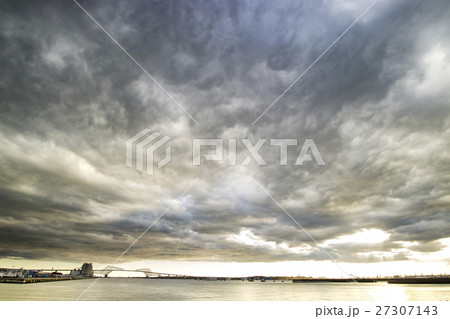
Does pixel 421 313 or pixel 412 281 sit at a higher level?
pixel 421 313

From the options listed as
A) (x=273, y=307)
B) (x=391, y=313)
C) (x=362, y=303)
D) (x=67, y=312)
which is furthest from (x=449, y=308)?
(x=67, y=312)

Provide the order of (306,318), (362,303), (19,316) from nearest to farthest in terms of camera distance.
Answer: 1. (19,316)
2. (306,318)
3. (362,303)

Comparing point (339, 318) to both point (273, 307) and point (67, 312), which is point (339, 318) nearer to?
point (273, 307)

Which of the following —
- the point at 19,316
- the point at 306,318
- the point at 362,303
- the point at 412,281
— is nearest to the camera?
the point at 19,316

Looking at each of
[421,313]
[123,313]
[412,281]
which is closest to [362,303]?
[421,313]

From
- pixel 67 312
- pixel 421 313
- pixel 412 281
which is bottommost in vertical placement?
pixel 412 281

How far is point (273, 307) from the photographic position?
8.52 metres

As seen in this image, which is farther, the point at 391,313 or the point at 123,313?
the point at 391,313

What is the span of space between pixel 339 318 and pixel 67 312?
9348mm

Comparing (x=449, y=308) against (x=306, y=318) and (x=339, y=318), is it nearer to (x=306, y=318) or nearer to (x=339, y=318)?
(x=339, y=318)

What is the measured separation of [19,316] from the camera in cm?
774

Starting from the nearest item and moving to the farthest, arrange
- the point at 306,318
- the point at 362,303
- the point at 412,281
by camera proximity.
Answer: the point at 306,318 → the point at 362,303 → the point at 412,281

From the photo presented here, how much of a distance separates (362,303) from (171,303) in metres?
7.27

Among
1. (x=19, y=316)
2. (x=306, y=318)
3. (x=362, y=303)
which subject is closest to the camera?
(x=19, y=316)
